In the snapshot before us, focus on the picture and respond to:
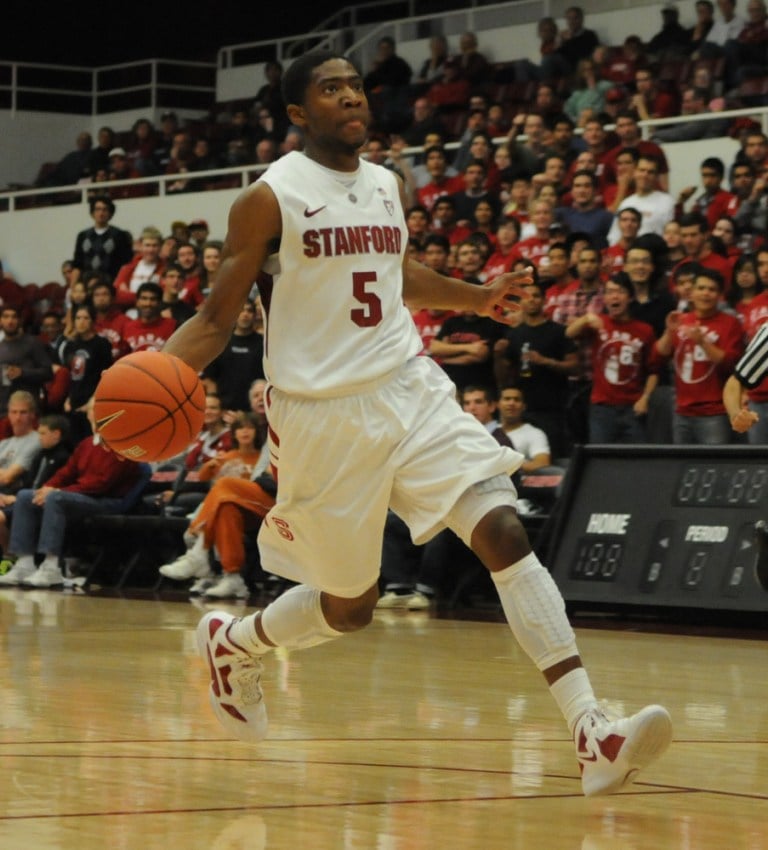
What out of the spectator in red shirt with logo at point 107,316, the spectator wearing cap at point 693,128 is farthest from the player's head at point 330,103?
the spectator wearing cap at point 693,128

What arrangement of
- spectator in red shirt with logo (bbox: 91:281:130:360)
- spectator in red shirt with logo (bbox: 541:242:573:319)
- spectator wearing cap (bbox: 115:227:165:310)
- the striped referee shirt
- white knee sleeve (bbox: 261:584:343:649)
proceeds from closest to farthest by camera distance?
white knee sleeve (bbox: 261:584:343:649) → the striped referee shirt → spectator in red shirt with logo (bbox: 541:242:573:319) → spectator in red shirt with logo (bbox: 91:281:130:360) → spectator wearing cap (bbox: 115:227:165:310)

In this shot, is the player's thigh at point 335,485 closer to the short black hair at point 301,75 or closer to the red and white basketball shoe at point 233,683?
the red and white basketball shoe at point 233,683

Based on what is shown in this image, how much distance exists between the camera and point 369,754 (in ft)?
16.7

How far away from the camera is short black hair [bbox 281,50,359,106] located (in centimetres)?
509

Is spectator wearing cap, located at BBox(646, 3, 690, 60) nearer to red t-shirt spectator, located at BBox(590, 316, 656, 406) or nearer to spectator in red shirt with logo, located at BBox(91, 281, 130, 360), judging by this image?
spectator in red shirt with logo, located at BBox(91, 281, 130, 360)

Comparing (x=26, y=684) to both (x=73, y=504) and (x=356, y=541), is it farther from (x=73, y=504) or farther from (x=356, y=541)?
(x=73, y=504)

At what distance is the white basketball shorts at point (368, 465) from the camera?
481 cm

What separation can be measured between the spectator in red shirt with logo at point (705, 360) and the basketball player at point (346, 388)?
18.8ft

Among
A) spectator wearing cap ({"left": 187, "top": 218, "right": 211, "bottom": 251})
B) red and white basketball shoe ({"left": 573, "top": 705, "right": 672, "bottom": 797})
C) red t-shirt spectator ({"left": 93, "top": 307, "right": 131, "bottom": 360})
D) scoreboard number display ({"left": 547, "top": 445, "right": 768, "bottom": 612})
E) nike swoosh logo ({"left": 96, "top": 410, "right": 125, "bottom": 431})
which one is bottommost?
scoreboard number display ({"left": 547, "top": 445, "right": 768, "bottom": 612})

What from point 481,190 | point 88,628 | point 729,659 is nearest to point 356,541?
point 729,659

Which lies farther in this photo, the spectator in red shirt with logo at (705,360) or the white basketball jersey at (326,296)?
the spectator in red shirt with logo at (705,360)

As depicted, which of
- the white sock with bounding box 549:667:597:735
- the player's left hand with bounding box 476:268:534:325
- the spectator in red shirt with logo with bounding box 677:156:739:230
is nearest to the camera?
the white sock with bounding box 549:667:597:735

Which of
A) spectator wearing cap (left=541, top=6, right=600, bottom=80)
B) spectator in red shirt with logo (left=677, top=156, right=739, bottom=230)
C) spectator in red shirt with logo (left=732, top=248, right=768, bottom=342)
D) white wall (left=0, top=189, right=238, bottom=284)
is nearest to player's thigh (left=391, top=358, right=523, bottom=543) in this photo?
spectator in red shirt with logo (left=732, top=248, right=768, bottom=342)

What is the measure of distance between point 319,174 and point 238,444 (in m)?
7.84
